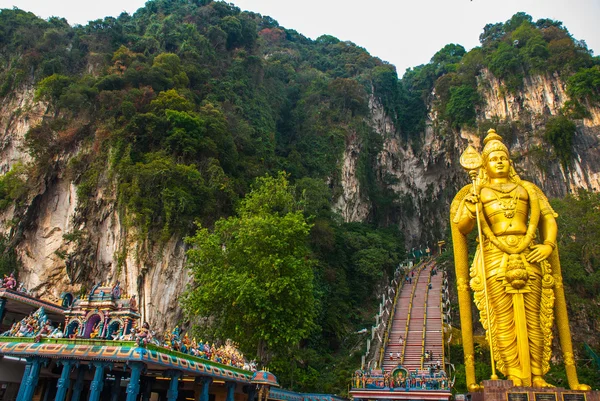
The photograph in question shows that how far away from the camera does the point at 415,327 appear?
16.7 m

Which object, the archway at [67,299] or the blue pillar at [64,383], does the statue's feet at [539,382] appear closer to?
the blue pillar at [64,383]

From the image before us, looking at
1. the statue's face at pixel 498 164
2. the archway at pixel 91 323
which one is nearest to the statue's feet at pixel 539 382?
the statue's face at pixel 498 164

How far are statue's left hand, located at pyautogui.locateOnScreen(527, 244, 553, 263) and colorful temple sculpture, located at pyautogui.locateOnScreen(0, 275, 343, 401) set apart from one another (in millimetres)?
5959

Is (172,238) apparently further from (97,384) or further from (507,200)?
(507,200)

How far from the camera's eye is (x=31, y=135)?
19.9 metres

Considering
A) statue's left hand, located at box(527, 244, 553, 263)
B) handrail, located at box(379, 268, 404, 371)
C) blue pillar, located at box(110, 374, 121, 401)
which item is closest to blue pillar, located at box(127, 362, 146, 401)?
blue pillar, located at box(110, 374, 121, 401)

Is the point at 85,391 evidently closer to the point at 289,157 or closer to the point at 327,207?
the point at 327,207

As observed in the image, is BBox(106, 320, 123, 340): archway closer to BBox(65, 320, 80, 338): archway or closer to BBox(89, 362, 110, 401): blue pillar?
BBox(65, 320, 80, 338): archway

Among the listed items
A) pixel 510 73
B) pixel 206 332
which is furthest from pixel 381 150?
pixel 206 332

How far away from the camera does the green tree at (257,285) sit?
1244 centimetres

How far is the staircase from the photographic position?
46.7ft

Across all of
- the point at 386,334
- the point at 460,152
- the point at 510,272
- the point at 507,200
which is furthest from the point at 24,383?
the point at 460,152

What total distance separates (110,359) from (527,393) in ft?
21.2

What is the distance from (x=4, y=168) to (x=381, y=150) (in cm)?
2382
